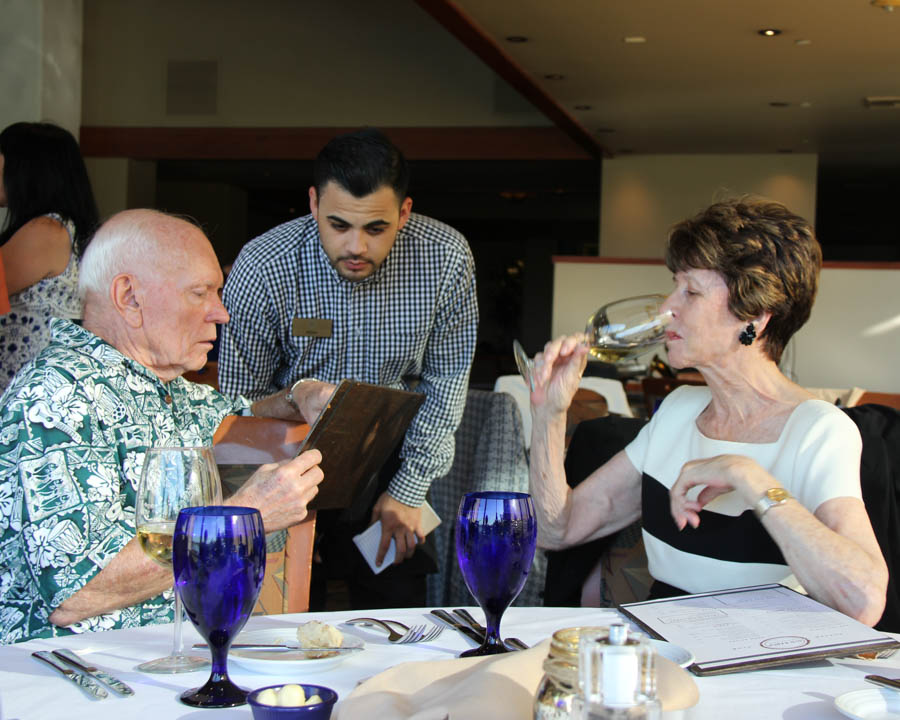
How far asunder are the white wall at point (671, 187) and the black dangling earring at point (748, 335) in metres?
11.4

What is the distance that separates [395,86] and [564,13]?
19.2 feet

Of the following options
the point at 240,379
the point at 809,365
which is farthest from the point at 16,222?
the point at 809,365

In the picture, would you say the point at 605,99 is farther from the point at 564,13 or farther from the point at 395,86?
the point at 395,86

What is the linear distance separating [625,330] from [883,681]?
2.88 feet

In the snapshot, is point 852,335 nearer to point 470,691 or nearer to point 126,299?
point 126,299

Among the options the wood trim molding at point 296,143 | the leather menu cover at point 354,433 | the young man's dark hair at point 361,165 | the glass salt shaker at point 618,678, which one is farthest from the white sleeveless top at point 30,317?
the wood trim molding at point 296,143

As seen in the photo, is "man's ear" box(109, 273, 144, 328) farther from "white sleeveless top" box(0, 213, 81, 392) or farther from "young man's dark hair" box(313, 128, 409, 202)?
"white sleeveless top" box(0, 213, 81, 392)

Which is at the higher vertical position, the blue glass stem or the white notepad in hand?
the blue glass stem

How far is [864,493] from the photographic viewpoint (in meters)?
1.78

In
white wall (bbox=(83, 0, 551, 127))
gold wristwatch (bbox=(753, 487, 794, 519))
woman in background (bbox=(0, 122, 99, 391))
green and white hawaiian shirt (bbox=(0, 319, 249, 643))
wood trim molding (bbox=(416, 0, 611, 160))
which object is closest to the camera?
green and white hawaiian shirt (bbox=(0, 319, 249, 643))

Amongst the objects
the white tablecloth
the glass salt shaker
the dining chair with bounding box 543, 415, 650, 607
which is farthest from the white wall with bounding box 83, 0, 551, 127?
the glass salt shaker

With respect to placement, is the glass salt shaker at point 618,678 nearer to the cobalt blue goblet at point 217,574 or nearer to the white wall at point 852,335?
the cobalt blue goblet at point 217,574

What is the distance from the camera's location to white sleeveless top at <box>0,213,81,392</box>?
3.06 meters

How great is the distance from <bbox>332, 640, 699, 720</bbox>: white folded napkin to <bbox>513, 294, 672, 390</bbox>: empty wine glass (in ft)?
3.12
